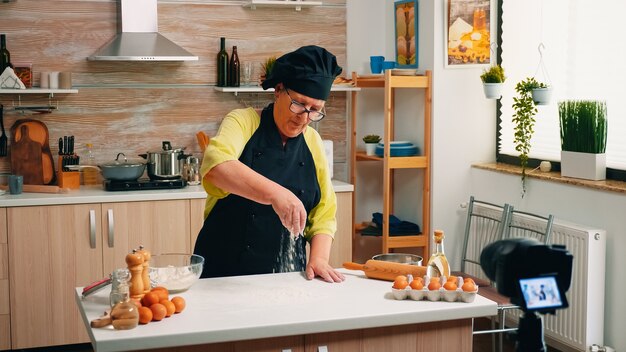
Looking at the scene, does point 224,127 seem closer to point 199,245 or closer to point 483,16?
point 199,245

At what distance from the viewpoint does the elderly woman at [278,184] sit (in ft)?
9.04

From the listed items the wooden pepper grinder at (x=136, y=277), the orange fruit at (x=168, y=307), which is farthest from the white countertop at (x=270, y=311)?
the wooden pepper grinder at (x=136, y=277)

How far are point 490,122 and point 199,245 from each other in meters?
2.70

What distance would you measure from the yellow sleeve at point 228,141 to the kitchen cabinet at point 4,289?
2.05 meters

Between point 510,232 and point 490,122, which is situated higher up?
point 490,122

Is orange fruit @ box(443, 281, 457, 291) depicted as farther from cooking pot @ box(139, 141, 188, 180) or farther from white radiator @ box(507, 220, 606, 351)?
cooking pot @ box(139, 141, 188, 180)

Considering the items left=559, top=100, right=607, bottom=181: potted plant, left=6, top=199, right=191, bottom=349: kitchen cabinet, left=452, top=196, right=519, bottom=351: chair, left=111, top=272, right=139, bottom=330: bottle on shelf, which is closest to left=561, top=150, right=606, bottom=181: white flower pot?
left=559, top=100, right=607, bottom=181: potted plant

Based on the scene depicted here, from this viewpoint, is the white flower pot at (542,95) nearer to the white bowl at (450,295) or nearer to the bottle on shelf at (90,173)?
the white bowl at (450,295)

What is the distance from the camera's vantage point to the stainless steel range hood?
15.7ft

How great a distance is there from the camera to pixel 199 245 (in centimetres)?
308

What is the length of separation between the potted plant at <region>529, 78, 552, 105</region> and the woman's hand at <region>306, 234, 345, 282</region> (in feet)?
6.79

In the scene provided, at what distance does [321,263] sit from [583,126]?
79.8 inches

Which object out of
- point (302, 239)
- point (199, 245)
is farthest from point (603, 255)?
point (199, 245)

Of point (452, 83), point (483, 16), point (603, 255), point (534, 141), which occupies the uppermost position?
point (483, 16)
